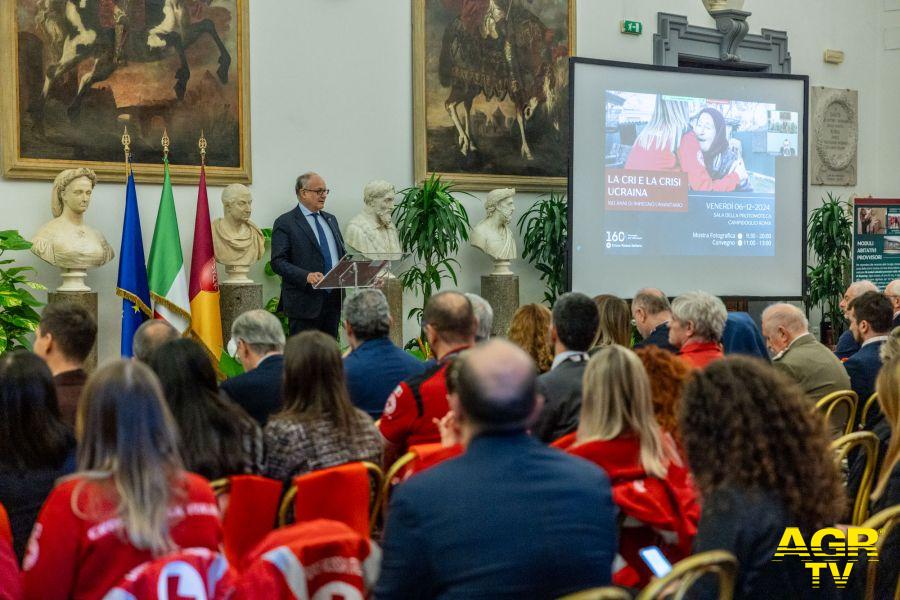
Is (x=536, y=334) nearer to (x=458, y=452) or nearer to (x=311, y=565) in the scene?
(x=458, y=452)

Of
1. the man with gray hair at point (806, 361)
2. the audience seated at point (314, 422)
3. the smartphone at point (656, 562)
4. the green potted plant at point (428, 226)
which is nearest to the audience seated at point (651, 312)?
the man with gray hair at point (806, 361)

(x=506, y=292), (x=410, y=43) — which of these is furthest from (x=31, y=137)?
(x=506, y=292)

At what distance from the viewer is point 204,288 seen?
7.50m

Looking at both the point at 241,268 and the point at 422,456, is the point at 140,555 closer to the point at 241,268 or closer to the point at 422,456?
the point at 422,456

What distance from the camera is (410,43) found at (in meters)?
9.27

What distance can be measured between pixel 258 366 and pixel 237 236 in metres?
4.05

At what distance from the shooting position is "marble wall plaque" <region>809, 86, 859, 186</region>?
40.1ft

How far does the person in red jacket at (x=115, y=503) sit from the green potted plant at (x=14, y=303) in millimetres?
4482

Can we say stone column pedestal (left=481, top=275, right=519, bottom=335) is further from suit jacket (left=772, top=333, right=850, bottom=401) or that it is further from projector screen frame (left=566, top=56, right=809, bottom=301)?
suit jacket (left=772, top=333, right=850, bottom=401)

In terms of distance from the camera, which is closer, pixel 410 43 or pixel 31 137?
pixel 31 137

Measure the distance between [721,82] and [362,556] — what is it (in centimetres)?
829

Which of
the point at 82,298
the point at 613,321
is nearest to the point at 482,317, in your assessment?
the point at 613,321

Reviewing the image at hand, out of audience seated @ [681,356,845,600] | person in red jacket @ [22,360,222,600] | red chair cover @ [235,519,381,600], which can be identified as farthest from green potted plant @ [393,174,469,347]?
person in red jacket @ [22,360,222,600]

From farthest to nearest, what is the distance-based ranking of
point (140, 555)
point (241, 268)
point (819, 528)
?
point (241, 268) < point (819, 528) < point (140, 555)
